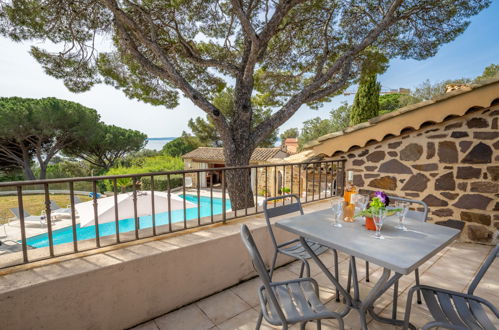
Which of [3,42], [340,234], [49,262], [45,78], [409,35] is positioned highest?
[409,35]

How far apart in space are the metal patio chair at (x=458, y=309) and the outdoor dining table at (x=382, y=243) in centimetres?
20

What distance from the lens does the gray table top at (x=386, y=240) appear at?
3.93ft

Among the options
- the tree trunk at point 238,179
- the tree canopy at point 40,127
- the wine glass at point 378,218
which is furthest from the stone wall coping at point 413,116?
the tree canopy at point 40,127

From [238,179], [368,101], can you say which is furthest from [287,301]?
[368,101]

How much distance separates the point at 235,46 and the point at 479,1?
16.0ft

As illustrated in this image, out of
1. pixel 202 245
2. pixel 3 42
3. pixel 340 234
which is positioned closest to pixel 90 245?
pixel 202 245

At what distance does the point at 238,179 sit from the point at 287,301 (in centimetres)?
357

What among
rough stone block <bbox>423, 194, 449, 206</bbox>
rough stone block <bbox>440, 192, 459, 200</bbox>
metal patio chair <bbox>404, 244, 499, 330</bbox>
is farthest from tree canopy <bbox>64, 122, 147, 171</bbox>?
metal patio chair <bbox>404, 244, 499, 330</bbox>

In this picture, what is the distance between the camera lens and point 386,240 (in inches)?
56.2

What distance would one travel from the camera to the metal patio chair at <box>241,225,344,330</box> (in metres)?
1.12

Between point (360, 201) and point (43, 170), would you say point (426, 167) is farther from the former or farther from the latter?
point (43, 170)

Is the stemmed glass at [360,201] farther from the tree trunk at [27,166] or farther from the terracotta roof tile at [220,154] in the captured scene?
the tree trunk at [27,166]

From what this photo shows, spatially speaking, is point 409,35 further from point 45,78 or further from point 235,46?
point 45,78

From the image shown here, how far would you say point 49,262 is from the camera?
5.36 feet
